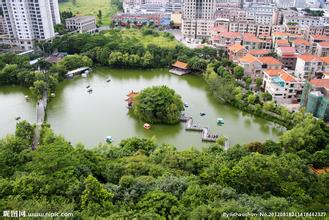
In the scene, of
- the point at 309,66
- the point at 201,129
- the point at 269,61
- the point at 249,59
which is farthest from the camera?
the point at 249,59

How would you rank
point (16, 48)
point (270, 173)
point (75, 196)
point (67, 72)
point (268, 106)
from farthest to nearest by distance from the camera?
point (16, 48)
point (67, 72)
point (268, 106)
point (270, 173)
point (75, 196)

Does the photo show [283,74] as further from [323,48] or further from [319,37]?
[319,37]

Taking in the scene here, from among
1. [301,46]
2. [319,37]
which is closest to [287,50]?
[301,46]

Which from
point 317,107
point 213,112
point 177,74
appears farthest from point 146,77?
point 317,107

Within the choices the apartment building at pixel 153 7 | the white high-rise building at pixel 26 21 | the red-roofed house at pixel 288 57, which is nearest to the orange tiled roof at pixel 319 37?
the red-roofed house at pixel 288 57

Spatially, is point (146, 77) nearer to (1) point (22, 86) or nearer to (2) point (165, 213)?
(1) point (22, 86)

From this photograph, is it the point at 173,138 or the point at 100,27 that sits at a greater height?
the point at 100,27

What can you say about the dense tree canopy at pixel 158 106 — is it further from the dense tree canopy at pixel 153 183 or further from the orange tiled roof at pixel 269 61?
the orange tiled roof at pixel 269 61
